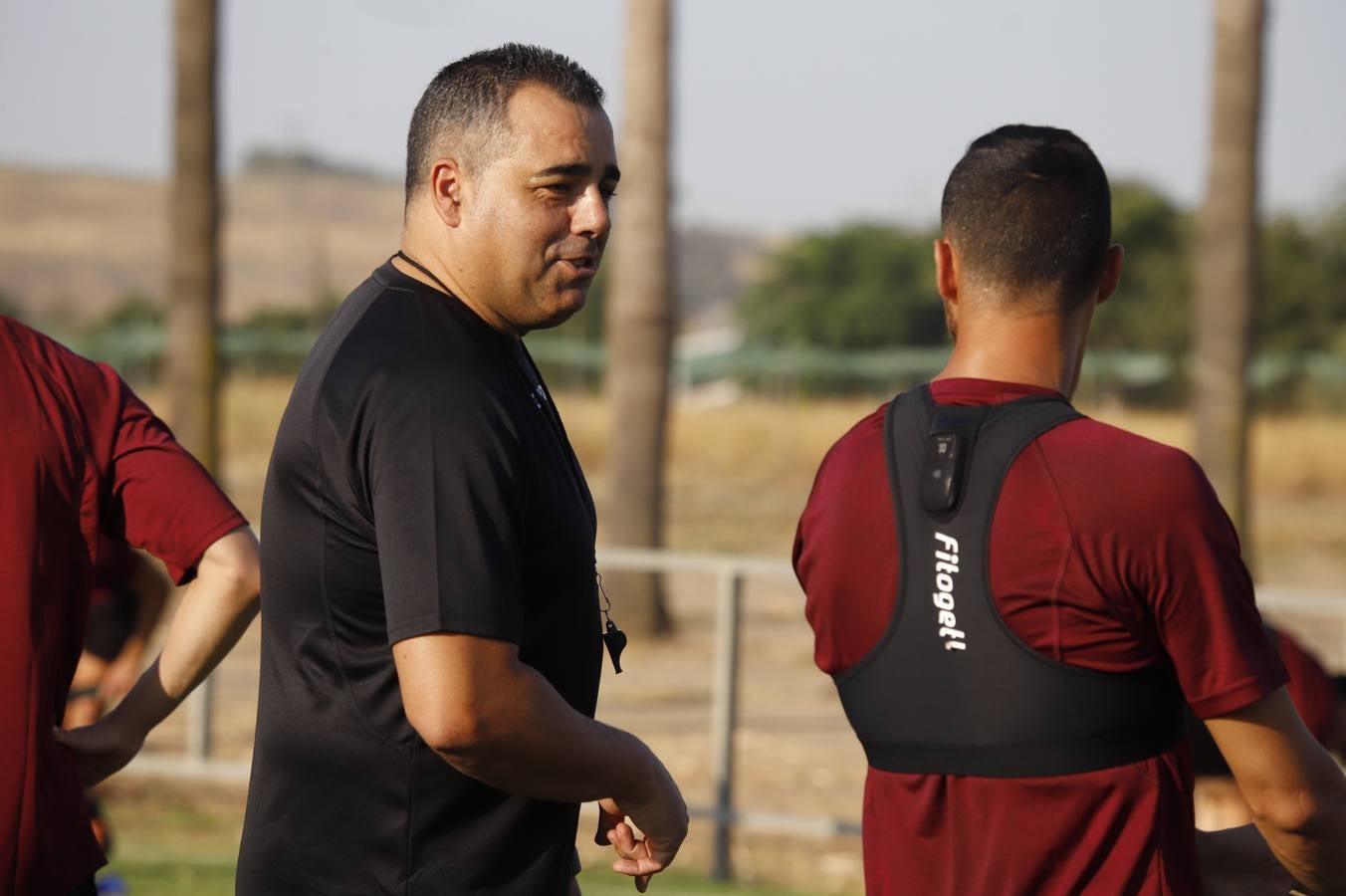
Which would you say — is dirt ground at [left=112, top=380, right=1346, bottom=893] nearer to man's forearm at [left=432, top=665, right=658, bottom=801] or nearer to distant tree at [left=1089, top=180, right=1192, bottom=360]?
man's forearm at [left=432, top=665, right=658, bottom=801]

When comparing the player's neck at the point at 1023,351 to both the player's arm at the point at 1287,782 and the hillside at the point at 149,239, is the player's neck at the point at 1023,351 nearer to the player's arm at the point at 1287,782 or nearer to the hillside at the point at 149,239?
the player's arm at the point at 1287,782

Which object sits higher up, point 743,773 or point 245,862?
point 245,862

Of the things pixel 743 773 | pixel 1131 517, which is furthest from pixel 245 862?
pixel 743 773

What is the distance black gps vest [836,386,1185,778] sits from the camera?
2.49 metres

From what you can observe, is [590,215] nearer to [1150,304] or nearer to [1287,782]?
[1287,782]

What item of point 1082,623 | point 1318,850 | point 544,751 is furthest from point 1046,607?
point 544,751

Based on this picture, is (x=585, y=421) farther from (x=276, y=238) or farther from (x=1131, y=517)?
(x=276, y=238)

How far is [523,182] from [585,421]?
3522 centimetres

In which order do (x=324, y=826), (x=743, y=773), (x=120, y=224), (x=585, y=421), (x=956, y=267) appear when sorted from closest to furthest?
(x=324, y=826)
(x=956, y=267)
(x=743, y=773)
(x=585, y=421)
(x=120, y=224)

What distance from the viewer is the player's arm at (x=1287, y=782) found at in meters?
2.43

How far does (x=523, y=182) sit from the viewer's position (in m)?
2.54

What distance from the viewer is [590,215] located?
258 centimetres

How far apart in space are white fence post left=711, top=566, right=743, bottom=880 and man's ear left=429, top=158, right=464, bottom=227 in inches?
209

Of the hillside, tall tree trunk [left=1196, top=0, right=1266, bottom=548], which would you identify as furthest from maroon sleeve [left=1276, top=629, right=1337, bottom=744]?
the hillside
